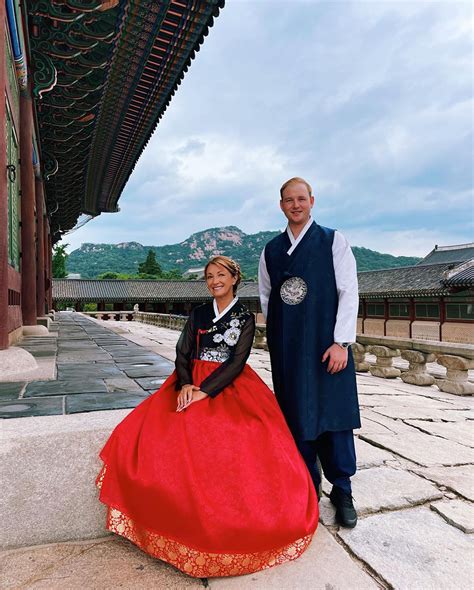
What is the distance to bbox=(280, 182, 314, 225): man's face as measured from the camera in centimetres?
Answer: 205

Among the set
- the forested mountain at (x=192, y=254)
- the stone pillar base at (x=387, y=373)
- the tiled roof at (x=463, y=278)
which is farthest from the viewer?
the forested mountain at (x=192, y=254)

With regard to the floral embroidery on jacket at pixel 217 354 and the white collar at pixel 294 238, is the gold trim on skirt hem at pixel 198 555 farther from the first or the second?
the white collar at pixel 294 238

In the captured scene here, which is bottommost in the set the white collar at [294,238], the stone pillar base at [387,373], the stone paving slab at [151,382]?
the stone pillar base at [387,373]

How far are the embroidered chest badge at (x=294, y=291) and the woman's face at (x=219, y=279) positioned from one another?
30 cm

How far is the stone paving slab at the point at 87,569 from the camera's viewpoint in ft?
4.82

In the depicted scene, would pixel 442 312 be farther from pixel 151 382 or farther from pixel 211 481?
pixel 211 481

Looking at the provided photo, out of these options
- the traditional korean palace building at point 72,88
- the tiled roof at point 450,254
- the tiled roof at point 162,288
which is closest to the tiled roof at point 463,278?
the tiled roof at point 162,288

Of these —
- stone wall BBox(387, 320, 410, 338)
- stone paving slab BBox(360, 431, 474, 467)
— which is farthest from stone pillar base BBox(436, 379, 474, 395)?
stone wall BBox(387, 320, 410, 338)

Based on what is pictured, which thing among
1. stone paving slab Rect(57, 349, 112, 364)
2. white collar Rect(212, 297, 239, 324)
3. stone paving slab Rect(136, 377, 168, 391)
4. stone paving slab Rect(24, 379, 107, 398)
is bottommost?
stone paving slab Rect(57, 349, 112, 364)

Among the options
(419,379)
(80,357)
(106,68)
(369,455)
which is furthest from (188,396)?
(106,68)

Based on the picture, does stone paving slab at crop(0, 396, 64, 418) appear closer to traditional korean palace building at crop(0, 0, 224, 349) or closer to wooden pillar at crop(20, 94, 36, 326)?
traditional korean palace building at crop(0, 0, 224, 349)

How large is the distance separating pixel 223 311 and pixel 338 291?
0.60 metres

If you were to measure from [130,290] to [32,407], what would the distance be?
4085cm

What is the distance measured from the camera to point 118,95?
7609 millimetres
